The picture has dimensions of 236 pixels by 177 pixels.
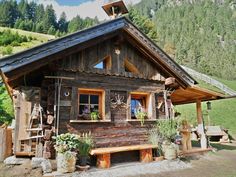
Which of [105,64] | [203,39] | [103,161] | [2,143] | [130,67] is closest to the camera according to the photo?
[103,161]

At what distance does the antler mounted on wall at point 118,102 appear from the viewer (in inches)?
347

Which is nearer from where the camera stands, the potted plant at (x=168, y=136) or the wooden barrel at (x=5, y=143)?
the wooden barrel at (x=5, y=143)

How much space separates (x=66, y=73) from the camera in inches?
316

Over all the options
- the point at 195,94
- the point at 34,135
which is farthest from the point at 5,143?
the point at 195,94

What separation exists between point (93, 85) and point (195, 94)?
5679 mm

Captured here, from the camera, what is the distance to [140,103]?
10000 mm

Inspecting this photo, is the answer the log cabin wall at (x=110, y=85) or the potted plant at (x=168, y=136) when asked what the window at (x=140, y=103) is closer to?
the log cabin wall at (x=110, y=85)

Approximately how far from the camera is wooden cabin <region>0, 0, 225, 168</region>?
7504 millimetres

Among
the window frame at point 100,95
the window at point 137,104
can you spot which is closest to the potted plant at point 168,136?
the window at point 137,104

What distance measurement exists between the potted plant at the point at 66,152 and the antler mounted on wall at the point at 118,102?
2167 millimetres

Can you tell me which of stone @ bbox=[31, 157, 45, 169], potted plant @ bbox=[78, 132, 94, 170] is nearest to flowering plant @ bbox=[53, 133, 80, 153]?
potted plant @ bbox=[78, 132, 94, 170]

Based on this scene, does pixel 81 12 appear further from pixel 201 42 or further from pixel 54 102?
pixel 54 102

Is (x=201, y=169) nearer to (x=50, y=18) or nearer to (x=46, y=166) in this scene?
(x=46, y=166)

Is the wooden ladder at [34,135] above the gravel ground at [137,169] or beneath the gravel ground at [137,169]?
above
